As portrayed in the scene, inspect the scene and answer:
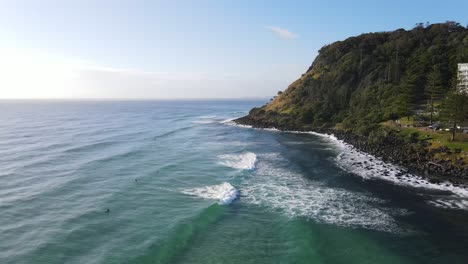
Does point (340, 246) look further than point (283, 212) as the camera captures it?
No

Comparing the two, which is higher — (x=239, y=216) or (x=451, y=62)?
(x=451, y=62)

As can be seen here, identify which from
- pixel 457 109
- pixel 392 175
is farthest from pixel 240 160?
pixel 457 109

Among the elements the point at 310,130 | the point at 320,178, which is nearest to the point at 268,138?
the point at 310,130

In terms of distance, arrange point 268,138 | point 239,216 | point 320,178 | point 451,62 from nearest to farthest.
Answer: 1. point 239,216
2. point 320,178
3. point 268,138
4. point 451,62

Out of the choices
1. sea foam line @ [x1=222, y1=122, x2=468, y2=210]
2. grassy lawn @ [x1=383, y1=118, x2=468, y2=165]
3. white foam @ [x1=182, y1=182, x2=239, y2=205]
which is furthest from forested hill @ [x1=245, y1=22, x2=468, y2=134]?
white foam @ [x1=182, y1=182, x2=239, y2=205]

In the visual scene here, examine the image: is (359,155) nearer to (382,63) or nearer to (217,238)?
(217,238)

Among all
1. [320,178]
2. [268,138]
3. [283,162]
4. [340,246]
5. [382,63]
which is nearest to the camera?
[340,246]

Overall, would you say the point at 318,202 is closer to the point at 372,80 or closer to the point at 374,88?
the point at 374,88
